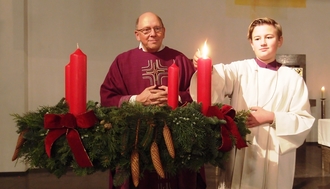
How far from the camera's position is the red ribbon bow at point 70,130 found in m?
0.63

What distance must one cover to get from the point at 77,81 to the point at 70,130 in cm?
12

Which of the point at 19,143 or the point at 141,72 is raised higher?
the point at 141,72

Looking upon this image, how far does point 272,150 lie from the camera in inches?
47.0

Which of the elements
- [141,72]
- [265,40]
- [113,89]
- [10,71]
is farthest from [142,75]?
Answer: [10,71]

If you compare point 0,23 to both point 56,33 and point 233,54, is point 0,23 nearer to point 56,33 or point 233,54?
point 56,33

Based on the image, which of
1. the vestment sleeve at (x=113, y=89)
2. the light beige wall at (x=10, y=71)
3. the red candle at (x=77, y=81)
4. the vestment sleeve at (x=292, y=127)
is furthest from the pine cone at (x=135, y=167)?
the light beige wall at (x=10, y=71)

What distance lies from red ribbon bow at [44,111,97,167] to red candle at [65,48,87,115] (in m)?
0.03

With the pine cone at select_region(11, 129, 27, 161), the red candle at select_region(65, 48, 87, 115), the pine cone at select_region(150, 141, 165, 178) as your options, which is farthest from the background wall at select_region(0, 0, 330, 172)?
the pine cone at select_region(150, 141, 165, 178)

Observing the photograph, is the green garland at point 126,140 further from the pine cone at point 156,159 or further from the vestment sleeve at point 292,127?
the vestment sleeve at point 292,127

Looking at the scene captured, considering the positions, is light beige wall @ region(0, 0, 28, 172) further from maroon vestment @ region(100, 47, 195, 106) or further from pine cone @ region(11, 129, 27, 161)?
pine cone @ region(11, 129, 27, 161)

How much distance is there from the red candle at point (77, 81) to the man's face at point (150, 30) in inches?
23.4

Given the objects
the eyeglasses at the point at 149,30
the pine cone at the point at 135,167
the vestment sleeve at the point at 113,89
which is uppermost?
the eyeglasses at the point at 149,30

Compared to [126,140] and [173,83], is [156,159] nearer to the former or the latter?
[126,140]

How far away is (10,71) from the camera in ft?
10.3
